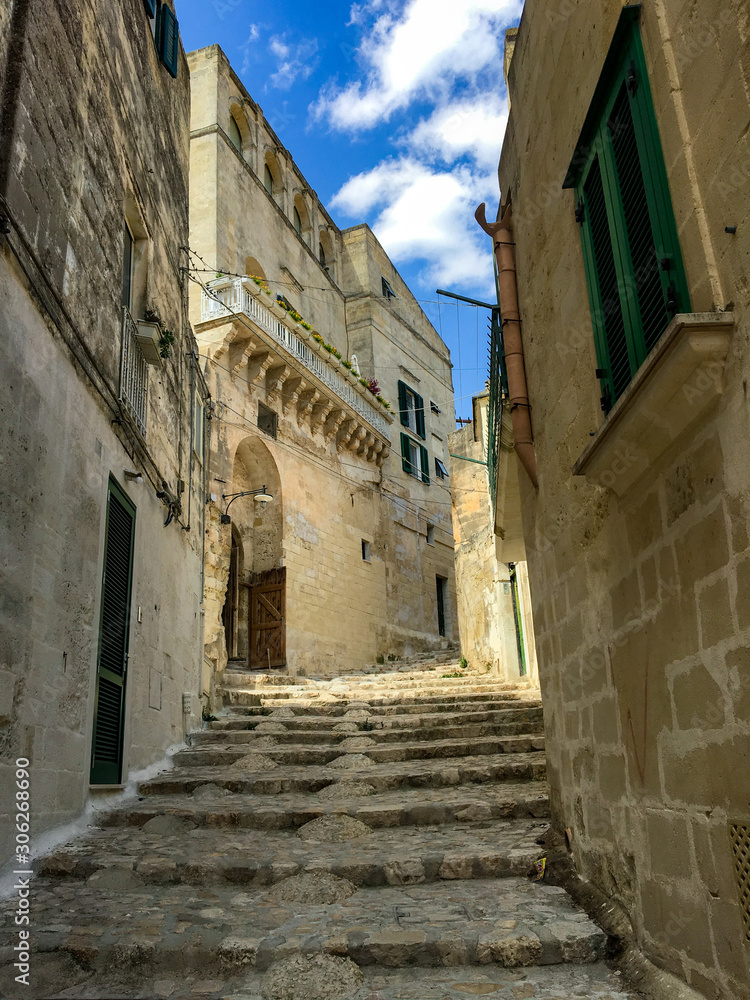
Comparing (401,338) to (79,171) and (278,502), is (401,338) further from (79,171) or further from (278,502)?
(79,171)

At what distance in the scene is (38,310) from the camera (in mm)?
4457

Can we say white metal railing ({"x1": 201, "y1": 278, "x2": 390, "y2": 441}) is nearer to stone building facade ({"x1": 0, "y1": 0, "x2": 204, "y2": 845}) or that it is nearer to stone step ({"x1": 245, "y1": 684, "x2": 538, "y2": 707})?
stone building facade ({"x1": 0, "y1": 0, "x2": 204, "y2": 845})

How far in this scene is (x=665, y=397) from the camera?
2.60 metres

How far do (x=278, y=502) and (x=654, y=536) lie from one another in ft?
46.4

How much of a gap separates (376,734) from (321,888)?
380 cm

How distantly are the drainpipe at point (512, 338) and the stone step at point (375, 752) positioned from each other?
3342 mm

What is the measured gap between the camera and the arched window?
19.2 metres

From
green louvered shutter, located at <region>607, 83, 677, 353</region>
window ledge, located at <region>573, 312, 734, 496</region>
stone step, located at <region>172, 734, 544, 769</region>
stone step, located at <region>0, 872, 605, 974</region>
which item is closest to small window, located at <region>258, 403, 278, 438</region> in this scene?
stone step, located at <region>172, 734, 544, 769</region>

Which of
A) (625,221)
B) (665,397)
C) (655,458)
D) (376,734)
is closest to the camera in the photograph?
(665,397)

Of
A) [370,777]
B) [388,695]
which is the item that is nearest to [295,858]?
[370,777]

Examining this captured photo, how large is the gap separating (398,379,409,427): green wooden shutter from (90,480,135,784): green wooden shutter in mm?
18337

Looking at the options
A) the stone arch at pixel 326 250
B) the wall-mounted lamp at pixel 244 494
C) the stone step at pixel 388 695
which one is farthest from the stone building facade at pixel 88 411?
the stone arch at pixel 326 250

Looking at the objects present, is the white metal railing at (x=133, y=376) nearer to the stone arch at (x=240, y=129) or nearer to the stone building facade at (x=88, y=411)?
the stone building facade at (x=88, y=411)

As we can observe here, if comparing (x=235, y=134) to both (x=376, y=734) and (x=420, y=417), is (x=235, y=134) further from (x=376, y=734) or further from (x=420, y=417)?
(x=376, y=734)
